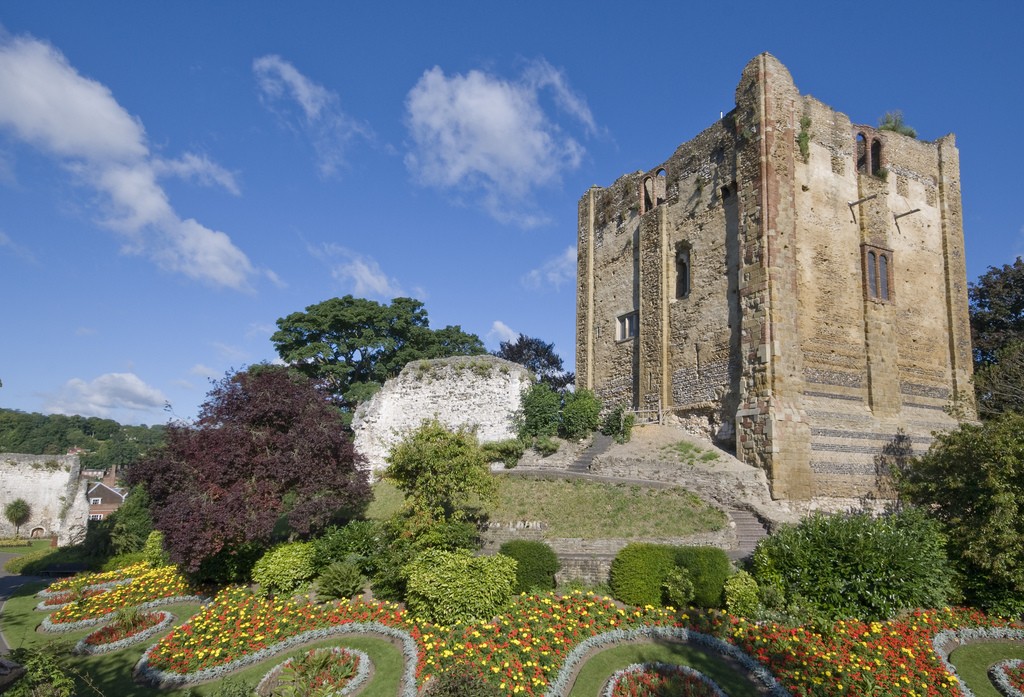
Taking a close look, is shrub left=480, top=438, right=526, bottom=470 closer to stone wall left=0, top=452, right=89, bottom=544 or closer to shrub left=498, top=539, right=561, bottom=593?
shrub left=498, top=539, right=561, bottom=593

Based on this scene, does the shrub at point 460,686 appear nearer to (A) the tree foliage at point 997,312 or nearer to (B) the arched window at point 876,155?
(B) the arched window at point 876,155

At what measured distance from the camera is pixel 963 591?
450 inches

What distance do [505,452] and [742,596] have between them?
1275cm

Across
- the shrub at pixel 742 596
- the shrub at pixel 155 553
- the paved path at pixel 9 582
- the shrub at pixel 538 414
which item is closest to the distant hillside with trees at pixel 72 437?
the paved path at pixel 9 582

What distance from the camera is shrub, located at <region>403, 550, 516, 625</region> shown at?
34.2ft

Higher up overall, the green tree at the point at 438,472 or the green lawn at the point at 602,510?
the green tree at the point at 438,472

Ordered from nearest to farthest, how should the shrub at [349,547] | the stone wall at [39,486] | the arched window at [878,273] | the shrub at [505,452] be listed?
Answer: the shrub at [349,547] → the arched window at [878,273] → the shrub at [505,452] → the stone wall at [39,486]

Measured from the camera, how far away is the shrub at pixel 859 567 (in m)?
10.4

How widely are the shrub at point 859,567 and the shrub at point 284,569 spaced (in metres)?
9.09

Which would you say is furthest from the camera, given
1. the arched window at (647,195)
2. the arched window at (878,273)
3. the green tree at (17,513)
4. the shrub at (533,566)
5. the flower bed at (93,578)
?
the green tree at (17,513)

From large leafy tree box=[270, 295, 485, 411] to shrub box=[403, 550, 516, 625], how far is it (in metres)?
24.4

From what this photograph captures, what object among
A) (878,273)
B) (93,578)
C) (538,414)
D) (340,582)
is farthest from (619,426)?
(93,578)

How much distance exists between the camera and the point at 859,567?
1057 centimetres

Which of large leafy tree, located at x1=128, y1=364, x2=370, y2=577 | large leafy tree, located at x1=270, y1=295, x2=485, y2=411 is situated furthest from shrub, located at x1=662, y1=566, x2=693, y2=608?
large leafy tree, located at x1=270, y1=295, x2=485, y2=411
